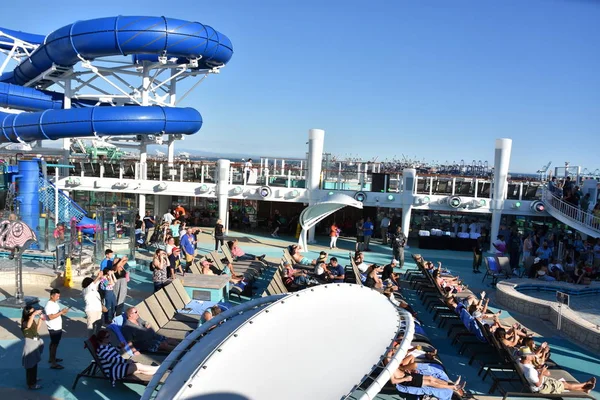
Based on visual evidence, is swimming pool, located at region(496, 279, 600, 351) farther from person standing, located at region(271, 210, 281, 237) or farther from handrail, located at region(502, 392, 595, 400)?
person standing, located at region(271, 210, 281, 237)

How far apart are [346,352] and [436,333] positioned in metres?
5.05

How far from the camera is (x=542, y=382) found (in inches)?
262

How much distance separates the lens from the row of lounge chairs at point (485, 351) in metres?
6.82

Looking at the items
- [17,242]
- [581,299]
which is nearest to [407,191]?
[581,299]

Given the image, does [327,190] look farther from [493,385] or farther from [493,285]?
[493,385]

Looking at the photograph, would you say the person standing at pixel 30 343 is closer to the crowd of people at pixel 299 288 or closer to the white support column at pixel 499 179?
the crowd of people at pixel 299 288

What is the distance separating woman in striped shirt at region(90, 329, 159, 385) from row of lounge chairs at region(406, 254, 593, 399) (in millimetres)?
4389

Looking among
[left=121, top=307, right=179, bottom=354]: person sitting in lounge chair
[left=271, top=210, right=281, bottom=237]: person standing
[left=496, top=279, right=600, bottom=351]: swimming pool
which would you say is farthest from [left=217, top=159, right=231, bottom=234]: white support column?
[left=121, top=307, right=179, bottom=354]: person sitting in lounge chair

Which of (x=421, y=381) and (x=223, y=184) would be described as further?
(x=223, y=184)

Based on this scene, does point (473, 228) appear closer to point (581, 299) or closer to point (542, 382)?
point (581, 299)

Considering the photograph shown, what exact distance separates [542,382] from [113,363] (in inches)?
208

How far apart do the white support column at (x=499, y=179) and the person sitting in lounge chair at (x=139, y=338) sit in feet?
46.4

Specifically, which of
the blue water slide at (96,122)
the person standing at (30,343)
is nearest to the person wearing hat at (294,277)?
the person standing at (30,343)

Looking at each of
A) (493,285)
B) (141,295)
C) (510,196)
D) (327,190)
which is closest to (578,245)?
(510,196)
